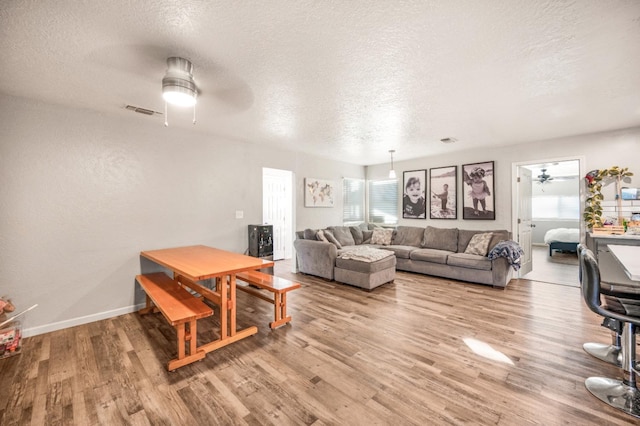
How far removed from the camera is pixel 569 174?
26.6 feet

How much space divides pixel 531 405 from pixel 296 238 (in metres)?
4.14

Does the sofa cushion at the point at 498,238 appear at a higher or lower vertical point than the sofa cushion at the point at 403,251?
higher

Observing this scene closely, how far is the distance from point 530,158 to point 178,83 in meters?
5.54

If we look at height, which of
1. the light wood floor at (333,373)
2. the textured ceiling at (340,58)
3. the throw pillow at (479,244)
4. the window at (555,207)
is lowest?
the light wood floor at (333,373)

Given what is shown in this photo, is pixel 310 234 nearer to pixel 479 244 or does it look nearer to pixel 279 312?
pixel 279 312

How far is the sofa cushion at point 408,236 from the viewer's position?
5848 millimetres

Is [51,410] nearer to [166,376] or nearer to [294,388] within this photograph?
[166,376]

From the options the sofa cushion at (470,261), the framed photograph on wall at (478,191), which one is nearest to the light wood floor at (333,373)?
the sofa cushion at (470,261)

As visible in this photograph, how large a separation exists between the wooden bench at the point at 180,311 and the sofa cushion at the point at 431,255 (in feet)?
13.3

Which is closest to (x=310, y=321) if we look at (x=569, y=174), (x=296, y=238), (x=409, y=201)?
(x=296, y=238)

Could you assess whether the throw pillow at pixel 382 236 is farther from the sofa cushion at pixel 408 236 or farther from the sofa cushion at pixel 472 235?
the sofa cushion at pixel 472 235

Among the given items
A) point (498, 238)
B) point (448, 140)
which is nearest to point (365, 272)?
point (498, 238)

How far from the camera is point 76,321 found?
304 centimetres

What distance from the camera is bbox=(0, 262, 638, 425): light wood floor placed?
169cm
